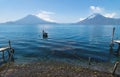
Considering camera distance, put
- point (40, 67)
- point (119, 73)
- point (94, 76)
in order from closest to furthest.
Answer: point (94, 76) → point (119, 73) → point (40, 67)

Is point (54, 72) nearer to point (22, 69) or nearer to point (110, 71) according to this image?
point (22, 69)

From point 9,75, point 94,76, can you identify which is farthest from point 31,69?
point 94,76

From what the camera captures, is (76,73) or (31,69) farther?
(31,69)

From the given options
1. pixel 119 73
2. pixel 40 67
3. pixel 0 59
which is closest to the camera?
pixel 119 73

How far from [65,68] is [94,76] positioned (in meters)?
6.21

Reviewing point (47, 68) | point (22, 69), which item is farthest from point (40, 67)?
point (22, 69)

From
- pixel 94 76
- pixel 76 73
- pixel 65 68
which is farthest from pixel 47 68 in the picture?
pixel 94 76

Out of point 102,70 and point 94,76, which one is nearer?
point 94,76

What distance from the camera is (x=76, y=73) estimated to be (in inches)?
1081

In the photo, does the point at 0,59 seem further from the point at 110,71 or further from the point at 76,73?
the point at 110,71

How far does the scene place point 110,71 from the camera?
29516mm

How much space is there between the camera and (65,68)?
30.0m

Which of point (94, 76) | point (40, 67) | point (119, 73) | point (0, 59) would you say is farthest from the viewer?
point (0, 59)

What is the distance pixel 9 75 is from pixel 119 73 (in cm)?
2043
